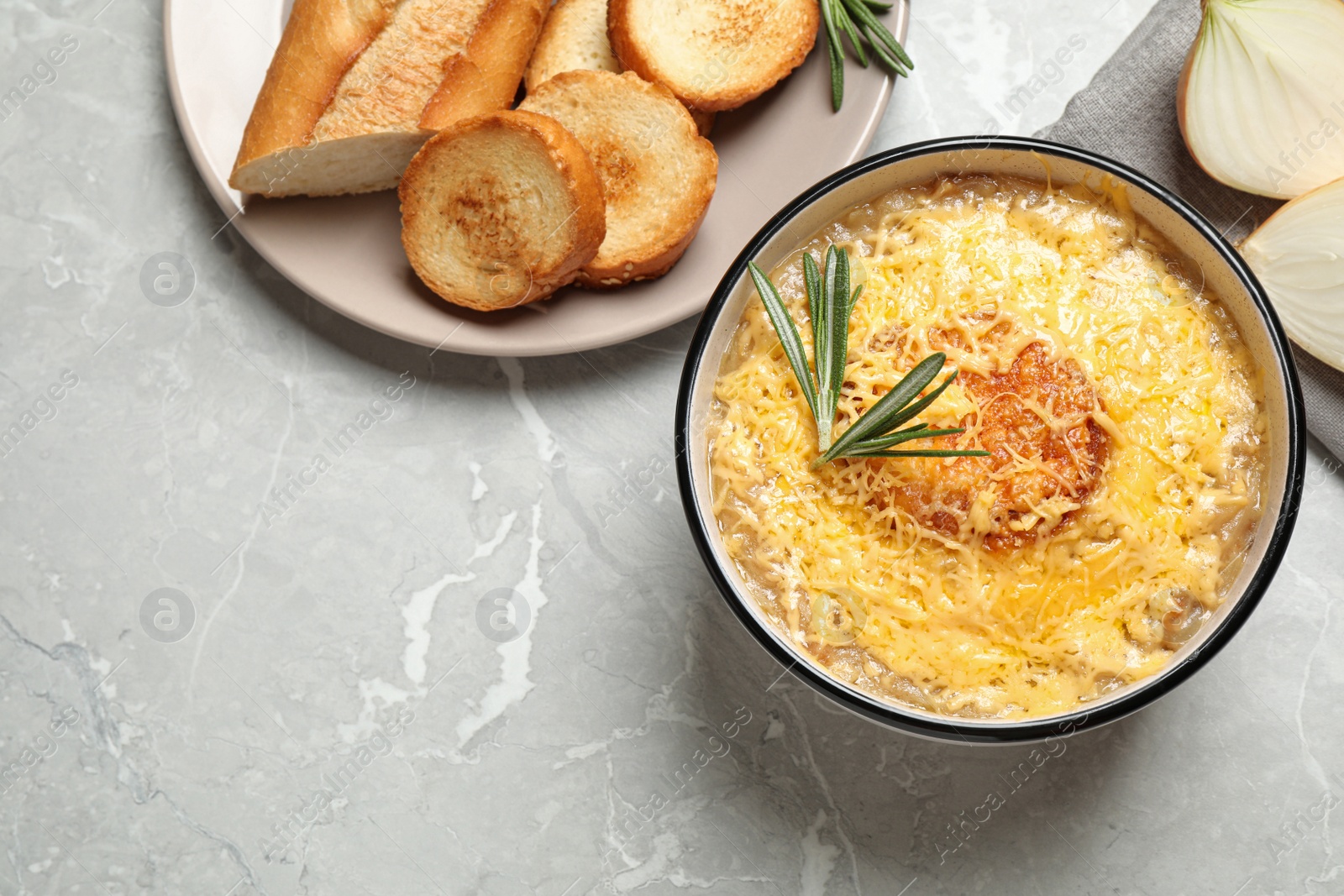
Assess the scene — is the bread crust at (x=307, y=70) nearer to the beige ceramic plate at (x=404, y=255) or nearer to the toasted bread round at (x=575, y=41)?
the beige ceramic plate at (x=404, y=255)

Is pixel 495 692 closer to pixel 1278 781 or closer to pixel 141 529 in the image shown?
pixel 141 529

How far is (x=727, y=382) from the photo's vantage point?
2.32 meters

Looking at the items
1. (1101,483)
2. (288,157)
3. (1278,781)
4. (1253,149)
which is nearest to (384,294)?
(288,157)

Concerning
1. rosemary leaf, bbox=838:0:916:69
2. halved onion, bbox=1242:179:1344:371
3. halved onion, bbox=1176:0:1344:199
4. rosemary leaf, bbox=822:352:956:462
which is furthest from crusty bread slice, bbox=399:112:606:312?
halved onion, bbox=1242:179:1344:371

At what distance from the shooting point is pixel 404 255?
2873mm

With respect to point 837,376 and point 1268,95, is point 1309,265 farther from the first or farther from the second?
point 837,376

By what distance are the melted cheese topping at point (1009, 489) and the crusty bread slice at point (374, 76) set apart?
1.20 m

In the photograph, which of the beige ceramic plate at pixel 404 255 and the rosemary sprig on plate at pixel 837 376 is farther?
the beige ceramic plate at pixel 404 255

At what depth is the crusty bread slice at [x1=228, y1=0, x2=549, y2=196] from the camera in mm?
2713

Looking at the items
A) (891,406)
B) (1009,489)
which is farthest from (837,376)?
(1009,489)

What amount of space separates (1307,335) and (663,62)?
1794 mm

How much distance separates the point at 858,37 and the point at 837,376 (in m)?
1.09

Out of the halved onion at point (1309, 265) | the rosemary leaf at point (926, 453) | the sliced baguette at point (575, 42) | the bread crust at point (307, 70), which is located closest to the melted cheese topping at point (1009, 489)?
the rosemary leaf at point (926, 453)

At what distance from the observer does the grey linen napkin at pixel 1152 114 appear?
2.68 m
